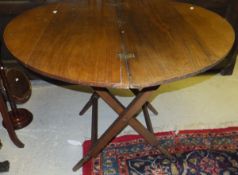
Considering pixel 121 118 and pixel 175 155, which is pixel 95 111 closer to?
pixel 121 118

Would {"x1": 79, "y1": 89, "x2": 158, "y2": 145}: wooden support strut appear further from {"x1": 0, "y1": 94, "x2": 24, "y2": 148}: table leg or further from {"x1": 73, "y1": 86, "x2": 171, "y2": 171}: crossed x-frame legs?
{"x1": 0, "y1": 94, "x2": 24, "y2": 148}: table leg

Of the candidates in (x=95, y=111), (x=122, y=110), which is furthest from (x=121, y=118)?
(x=95, y=111)

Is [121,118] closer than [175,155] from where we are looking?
Yes

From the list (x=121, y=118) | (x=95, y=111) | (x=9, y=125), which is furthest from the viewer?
(x=95, y=111)

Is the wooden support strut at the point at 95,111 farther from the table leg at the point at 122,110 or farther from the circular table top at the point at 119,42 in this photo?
the circular table top at the point at 119,42

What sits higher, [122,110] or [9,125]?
[122,110]

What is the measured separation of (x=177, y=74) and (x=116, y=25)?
21.4 inches

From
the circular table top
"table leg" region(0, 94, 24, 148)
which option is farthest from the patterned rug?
the circular table top

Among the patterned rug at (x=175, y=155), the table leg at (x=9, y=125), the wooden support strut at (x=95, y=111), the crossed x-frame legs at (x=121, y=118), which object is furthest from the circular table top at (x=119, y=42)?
the patterned rug at (x=175, y=155)

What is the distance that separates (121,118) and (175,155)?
0.52m

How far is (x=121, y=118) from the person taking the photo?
1405 millimetres

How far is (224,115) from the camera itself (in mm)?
1998

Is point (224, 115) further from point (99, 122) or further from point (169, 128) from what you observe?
point (99, 122)

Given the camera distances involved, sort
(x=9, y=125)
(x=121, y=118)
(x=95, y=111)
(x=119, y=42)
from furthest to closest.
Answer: (x=95, y=111) → (x=9, y=125) → (x=121, y=118) → (x=119, y=42)
